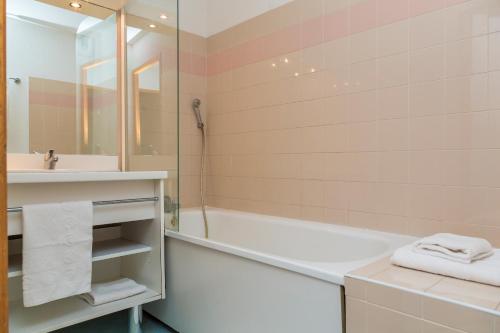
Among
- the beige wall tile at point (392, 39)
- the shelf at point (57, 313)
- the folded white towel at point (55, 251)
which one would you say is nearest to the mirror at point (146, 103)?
the folded white towel at point (55, 251)

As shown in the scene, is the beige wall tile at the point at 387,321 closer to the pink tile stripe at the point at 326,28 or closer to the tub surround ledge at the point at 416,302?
the tub surround ledge at the point at 416,302

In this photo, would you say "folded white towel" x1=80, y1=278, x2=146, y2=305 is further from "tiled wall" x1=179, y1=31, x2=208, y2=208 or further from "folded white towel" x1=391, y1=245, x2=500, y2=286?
"folded white towel" x1=391, y1=245, x2=500, y2=286

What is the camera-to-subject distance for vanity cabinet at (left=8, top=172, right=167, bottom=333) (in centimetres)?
157

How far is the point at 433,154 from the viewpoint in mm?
1734

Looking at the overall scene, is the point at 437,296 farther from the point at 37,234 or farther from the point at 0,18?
the point at 37,234

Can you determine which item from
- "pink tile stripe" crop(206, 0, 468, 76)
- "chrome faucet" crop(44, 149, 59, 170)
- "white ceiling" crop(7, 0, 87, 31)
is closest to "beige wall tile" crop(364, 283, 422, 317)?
"pink tile stripe" crop(206, 0, 468, 76)

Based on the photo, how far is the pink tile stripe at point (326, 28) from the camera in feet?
Result: 5.96

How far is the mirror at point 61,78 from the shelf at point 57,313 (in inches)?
34.3

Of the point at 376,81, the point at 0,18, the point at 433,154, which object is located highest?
the point at 376,81

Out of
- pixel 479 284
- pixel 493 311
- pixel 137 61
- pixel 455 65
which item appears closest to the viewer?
pixel 493 311

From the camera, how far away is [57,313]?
5.66 ft

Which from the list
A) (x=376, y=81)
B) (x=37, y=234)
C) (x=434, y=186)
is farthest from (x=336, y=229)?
(x=37, y=234)

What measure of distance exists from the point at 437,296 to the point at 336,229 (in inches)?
42.0

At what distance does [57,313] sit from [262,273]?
3.50 feet
